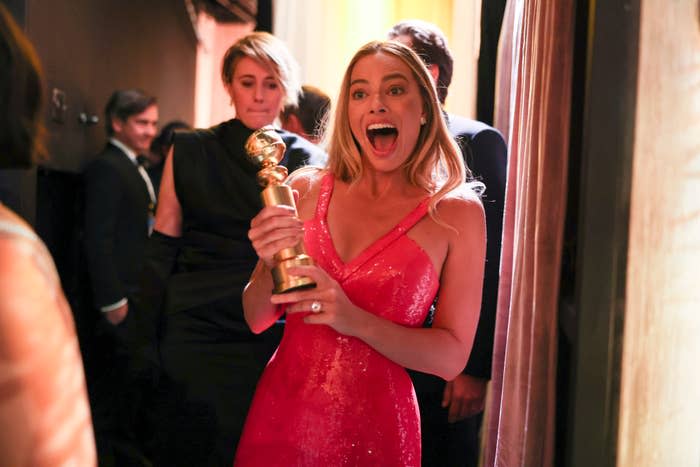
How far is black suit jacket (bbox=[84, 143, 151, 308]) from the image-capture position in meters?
3.62

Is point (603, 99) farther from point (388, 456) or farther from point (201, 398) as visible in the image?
point (201, 398)

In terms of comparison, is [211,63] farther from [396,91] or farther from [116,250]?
[396,91]

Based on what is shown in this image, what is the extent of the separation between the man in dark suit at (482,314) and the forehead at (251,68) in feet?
1.14

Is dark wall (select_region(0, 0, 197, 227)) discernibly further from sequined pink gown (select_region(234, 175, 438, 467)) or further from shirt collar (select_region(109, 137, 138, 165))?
sequined pink gown (select_region(234, 175, 438, 467))

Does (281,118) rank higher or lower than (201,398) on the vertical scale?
higher

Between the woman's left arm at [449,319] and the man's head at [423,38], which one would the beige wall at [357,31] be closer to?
the man's head at [423,38]

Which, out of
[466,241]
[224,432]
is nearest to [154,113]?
[224,432]

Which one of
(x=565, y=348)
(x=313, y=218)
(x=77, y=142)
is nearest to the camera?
(x=313, y=218)

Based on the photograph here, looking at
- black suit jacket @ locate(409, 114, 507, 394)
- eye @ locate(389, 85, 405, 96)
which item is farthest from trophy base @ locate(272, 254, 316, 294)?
black suit jacket @ locate(409, 114, 507, 394)

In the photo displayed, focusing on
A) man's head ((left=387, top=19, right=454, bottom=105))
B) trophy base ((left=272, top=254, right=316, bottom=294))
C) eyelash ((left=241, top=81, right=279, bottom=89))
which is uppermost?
man's head ((left=387, top=19, right=454, bottom=105))

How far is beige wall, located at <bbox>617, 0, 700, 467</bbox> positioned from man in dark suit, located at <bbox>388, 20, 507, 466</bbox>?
69 centimetres

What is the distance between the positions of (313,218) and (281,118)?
1.15 m

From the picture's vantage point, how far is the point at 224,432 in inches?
93.7

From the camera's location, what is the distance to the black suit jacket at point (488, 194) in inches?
87.9
